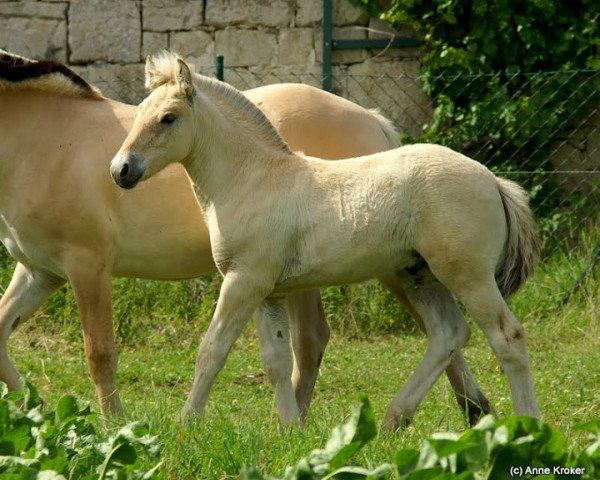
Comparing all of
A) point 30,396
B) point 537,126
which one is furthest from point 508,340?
point 537,126

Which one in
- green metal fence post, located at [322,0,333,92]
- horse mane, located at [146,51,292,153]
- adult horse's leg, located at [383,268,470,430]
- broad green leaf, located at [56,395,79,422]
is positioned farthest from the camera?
green metal fence post, located at [322,0,333,92]

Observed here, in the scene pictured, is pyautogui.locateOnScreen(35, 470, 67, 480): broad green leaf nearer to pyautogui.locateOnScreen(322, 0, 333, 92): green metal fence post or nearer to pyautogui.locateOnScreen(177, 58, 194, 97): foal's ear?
pyautogui.locateOnScreen(177, 58, 194, 97): foal's ear

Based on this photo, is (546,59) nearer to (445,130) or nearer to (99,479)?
(445,130)

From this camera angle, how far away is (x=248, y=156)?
17.4 ft

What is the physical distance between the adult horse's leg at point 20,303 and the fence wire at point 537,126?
13.4 feet

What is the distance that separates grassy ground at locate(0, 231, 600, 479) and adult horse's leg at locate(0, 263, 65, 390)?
0.69m

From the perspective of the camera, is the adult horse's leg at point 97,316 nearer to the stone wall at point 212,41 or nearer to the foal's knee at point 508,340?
the foal's knee at point 508,340

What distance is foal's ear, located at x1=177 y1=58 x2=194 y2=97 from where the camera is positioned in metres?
5.08

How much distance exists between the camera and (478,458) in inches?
129

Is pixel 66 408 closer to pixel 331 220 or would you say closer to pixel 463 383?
pixel 331 220

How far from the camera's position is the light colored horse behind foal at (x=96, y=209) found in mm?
5895

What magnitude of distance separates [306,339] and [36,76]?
203cm
